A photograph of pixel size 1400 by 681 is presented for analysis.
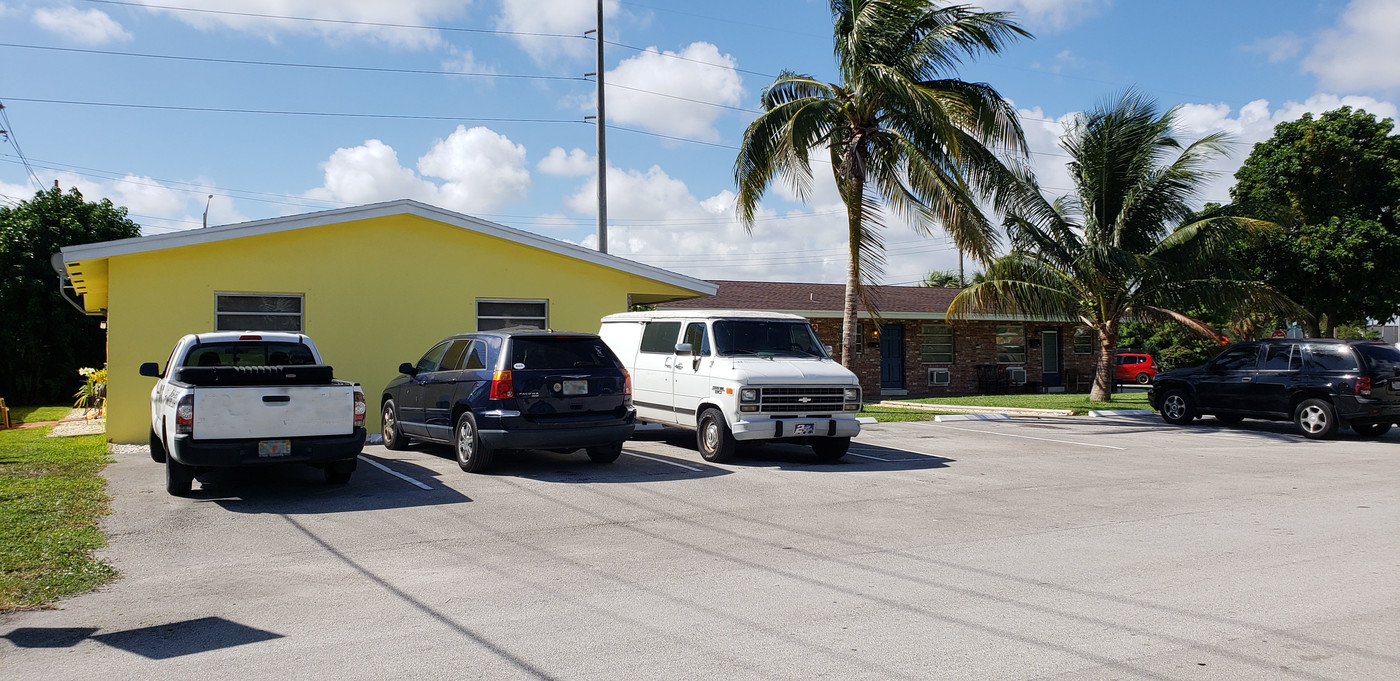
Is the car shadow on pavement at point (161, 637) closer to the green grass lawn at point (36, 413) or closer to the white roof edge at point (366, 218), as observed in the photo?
the white roof edge at point (366, 218)

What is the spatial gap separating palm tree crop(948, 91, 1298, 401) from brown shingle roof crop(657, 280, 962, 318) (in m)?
5.05

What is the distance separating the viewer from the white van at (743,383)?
12.1 m

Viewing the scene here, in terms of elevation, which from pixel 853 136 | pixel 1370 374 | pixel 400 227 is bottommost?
pixel 1370 374

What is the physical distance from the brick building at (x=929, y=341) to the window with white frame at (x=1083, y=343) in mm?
84

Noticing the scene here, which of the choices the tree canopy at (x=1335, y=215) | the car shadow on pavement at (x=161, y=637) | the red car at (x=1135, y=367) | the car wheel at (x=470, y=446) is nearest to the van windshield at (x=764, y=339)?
the car wheel at (x=470, y=446)

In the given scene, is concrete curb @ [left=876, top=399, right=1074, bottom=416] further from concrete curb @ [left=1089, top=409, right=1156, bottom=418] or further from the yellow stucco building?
the yellow stucco building

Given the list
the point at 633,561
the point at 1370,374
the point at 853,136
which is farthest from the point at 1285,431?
the point at 633,561

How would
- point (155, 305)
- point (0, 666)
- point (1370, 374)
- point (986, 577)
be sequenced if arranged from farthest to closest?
point (1370, 374) → point (155, 305) → point (986, 577) → point (0, 666)

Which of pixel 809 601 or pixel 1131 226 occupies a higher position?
pixel 1131 226

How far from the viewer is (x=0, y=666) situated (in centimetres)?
476

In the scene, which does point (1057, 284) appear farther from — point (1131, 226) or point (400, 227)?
point (400, 227)

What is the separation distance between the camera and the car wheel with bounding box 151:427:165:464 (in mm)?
11574

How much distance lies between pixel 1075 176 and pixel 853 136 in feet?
26.3

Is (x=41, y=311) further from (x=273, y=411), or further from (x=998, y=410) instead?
(x=998, y=410)
